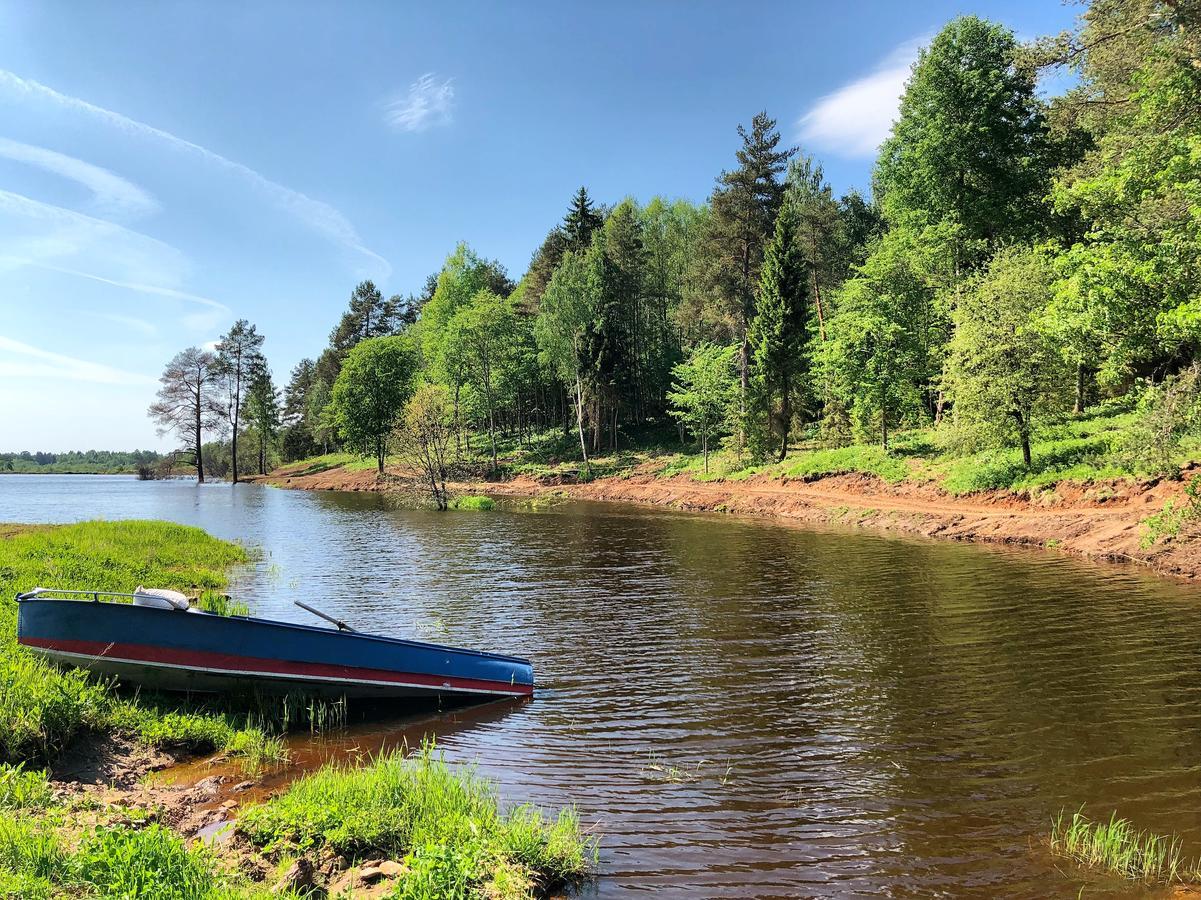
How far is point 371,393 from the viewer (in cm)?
6912

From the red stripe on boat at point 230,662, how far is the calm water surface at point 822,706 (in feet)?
2.24

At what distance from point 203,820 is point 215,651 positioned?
2995 millimetres

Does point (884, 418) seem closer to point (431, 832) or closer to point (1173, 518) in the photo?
point (1173, 518)

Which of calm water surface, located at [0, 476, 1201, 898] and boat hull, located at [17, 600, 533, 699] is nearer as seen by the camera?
calm water surface, located at [0, 476, 1201, 898]

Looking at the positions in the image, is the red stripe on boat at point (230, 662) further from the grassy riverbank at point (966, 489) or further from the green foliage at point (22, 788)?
the grassy riverbank at point (966, 489)

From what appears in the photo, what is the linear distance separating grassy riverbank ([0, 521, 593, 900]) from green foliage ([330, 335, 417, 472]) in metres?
61.2

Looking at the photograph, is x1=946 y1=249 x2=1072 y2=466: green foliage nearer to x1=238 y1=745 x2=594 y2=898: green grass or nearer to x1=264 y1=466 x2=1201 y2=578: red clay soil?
x1=264 y1=466 x2=1201 y2=578: red clay soil

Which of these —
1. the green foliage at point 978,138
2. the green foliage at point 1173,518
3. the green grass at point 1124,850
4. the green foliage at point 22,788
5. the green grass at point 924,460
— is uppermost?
the green foliage at point 978,138

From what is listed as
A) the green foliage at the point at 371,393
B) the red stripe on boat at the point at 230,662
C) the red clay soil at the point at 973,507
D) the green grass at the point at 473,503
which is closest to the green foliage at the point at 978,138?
the red clay soil at the point at 973,507

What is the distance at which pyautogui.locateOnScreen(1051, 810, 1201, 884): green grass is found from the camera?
5.17 metres

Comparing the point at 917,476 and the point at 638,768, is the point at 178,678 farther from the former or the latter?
the point at 917,476

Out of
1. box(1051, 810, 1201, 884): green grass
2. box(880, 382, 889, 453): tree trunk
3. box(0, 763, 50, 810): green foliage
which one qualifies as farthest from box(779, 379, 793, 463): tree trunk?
box(0, 763, 50, 810): green foliage

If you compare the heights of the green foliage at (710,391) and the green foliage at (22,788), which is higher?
the green foliage at (710,391)

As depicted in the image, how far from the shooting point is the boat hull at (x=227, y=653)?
834cm
